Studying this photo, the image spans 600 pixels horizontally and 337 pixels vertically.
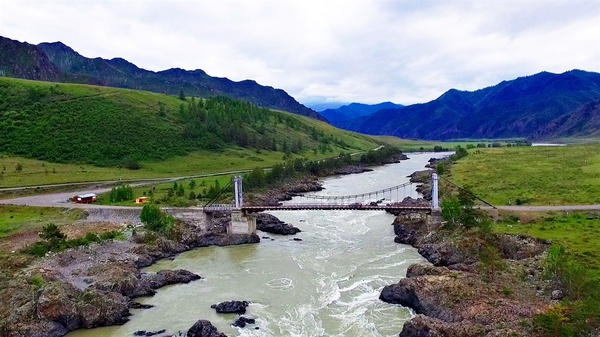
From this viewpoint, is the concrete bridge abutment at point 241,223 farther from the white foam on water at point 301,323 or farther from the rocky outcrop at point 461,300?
the rocky outcrop at point 461,300

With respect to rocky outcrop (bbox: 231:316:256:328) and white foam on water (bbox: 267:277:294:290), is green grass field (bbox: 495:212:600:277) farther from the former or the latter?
rocky outcrop (bbox: 231:316:256:328)

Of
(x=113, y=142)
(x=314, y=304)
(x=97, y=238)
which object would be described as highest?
(x=113, y=142)

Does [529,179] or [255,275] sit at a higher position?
[529,179]

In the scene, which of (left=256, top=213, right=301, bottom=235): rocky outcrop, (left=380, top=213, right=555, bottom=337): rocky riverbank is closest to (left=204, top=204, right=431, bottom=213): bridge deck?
(left=256, top=213, right=301, bottom=235): rocky outcrop

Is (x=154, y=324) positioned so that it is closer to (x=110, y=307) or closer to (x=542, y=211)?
(x=110, y=307)

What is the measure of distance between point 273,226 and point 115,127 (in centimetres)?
7753

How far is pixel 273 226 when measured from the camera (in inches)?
2315

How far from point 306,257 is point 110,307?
19.9m

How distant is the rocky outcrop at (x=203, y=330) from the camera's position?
29164 millimetres

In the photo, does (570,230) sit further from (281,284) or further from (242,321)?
(242,321)

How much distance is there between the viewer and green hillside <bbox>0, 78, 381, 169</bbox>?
106m

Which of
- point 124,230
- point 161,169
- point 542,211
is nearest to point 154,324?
point 124,230

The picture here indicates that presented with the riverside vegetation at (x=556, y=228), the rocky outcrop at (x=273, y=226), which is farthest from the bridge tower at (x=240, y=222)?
the riverside vegetation at (x=556, y=228)

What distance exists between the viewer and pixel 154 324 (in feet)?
105
